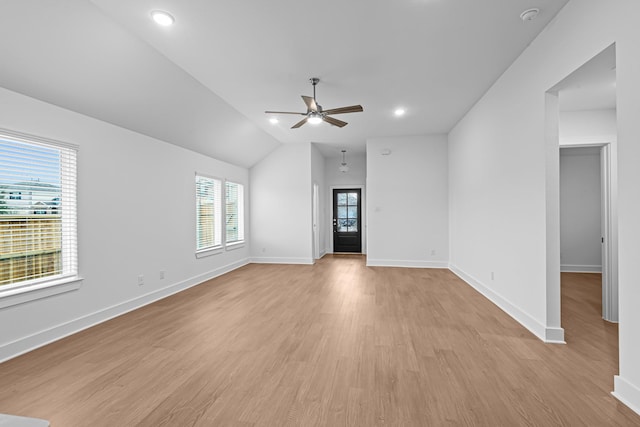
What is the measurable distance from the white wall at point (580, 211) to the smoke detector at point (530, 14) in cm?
456

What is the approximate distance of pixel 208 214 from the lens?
6.02 meters

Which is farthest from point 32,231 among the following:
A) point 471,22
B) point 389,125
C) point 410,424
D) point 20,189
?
point 389,125

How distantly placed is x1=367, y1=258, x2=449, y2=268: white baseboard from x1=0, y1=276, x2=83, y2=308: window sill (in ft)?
18.2

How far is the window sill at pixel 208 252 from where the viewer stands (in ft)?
18.2

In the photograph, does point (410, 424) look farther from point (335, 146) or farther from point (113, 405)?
point (335, 146)

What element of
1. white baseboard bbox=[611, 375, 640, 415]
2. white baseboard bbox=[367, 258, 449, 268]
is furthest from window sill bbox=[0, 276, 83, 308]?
white baseboard bbox=[367, 258, 449, 268]

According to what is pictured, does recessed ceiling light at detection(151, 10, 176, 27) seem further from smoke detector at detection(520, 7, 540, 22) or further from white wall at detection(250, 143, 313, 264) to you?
white wall at detection(250, 143, 313, 264)

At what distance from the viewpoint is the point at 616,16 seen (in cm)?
202

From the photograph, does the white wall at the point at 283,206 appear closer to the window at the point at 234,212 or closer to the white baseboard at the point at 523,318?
the window at the point at 234,212

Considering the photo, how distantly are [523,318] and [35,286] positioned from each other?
506cm

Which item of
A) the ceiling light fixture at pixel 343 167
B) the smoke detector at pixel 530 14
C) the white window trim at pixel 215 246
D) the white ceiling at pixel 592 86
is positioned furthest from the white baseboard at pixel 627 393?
the ceiling light fixture at pixel 343 167

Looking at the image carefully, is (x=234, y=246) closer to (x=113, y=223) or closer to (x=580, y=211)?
(x=113, y=223)

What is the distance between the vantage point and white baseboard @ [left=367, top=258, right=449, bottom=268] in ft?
22.4

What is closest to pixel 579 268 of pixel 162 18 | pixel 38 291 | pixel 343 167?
pixel 343 167
